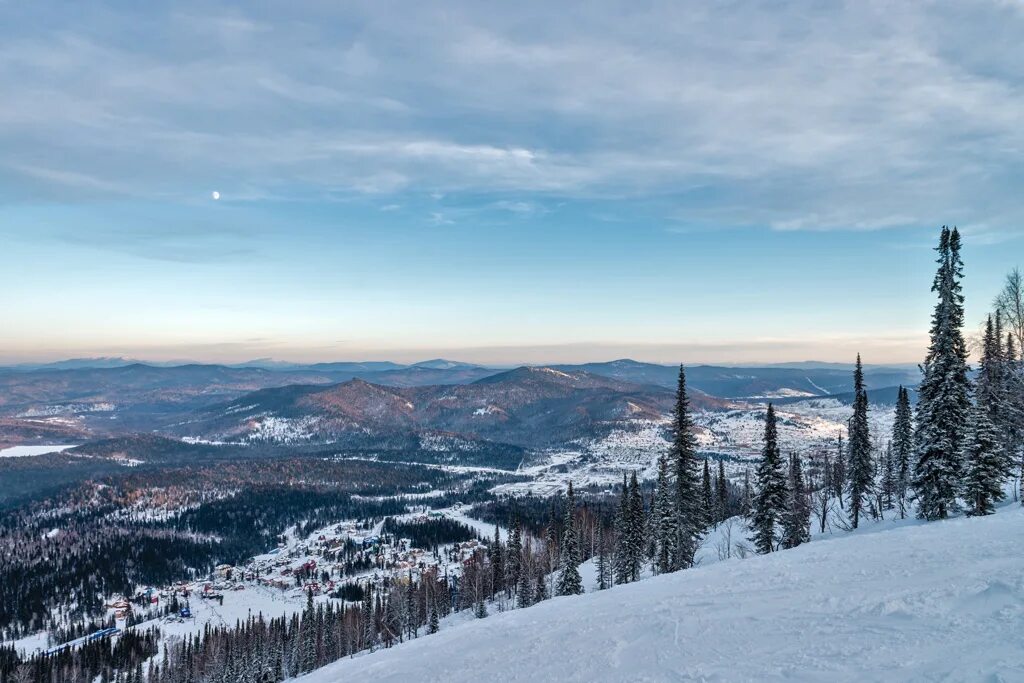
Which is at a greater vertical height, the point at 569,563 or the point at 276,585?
the point at 569,563

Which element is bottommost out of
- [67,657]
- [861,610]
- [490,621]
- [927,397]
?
[67,657]

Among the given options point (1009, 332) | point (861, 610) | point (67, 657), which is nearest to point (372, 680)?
point (861, 610)

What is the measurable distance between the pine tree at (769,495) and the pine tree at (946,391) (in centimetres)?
1057

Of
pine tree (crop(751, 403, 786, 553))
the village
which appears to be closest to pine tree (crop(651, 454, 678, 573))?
pine tree (crop(751, 403, 786, 553))

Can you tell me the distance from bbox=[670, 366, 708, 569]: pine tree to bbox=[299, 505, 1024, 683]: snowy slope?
2171 centimetres

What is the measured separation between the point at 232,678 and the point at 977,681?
91.3m

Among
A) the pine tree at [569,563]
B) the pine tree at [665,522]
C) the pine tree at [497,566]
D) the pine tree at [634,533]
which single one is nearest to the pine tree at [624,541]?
the pine tree at [634,533]

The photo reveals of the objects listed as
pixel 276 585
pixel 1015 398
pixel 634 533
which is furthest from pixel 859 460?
pixel 276 585

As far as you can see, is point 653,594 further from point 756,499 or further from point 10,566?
point 10,566

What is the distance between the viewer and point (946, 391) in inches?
1601

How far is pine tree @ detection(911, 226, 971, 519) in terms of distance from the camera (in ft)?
132

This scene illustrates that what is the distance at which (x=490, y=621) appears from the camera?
95.8 ft

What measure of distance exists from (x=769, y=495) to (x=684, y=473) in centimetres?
750

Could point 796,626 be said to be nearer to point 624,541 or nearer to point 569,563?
point 569,563
